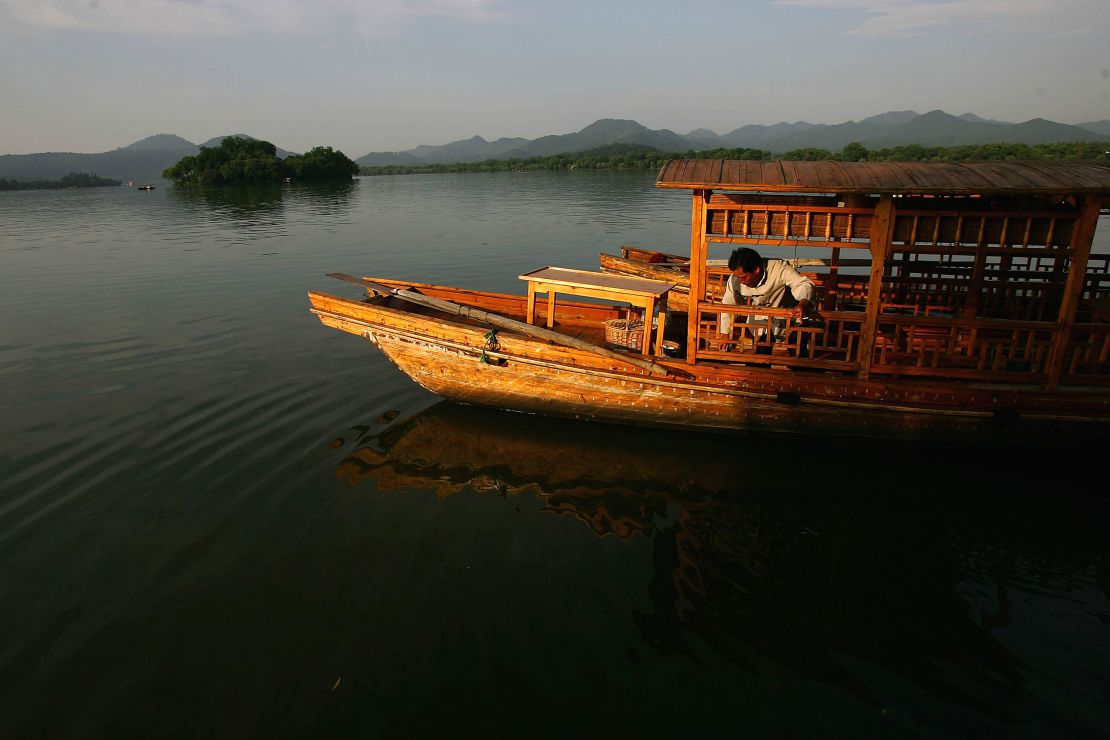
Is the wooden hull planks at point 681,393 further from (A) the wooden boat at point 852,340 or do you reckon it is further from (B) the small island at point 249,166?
(B) the small island at point 249,166

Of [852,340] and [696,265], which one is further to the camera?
[852,340]

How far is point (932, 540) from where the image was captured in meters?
5.64

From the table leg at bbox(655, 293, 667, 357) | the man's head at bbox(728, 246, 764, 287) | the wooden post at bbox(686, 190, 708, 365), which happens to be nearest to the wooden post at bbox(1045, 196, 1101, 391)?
the man's head at bbox(728, 246, 764, 287)

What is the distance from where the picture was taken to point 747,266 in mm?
7258

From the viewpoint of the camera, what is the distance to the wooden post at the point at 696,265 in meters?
6.52

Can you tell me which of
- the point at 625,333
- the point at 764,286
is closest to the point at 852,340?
the point at 764,286

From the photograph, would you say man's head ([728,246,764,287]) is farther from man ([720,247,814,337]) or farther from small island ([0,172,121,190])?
small island ([0,172,121,190])

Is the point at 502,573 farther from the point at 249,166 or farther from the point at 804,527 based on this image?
the point at 249,166

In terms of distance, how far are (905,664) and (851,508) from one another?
2.13 meters

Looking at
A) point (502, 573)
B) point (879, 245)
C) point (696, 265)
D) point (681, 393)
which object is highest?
point (879, 245)

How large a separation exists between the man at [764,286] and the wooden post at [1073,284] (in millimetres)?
2443

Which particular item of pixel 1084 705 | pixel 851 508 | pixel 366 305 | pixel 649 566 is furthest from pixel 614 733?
pixel 366 305

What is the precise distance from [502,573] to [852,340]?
485 cm

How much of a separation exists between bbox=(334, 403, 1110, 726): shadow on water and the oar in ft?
3.78
